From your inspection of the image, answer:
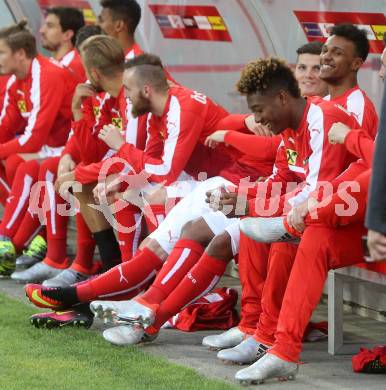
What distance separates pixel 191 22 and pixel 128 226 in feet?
7.32

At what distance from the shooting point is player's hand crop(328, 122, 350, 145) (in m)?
4.53

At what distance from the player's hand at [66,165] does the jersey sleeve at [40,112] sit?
1.67ft

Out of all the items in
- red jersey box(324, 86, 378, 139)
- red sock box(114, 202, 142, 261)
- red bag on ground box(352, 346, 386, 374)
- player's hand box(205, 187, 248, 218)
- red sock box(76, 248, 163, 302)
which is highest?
red jersey box(324, 86, 378, 139)

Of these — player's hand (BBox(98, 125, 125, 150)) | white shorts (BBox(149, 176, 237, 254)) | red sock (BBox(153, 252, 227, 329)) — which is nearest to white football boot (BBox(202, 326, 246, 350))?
red sock (BBox(153, 252, 227, 329))

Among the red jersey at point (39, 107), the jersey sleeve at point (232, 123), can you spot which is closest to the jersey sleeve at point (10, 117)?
the red jersey at point (39, 107)

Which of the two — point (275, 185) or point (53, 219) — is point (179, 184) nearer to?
point (275, 185)

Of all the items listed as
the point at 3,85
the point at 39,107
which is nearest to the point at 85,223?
the point at 39,107

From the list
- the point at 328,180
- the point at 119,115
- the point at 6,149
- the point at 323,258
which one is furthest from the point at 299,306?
the point at 6,149

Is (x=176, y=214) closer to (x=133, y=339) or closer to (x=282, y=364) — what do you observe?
(x=133, y=339)

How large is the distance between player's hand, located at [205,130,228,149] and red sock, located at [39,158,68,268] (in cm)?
174

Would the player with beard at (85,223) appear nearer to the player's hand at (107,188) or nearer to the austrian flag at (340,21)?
the player's hand at (107,188)

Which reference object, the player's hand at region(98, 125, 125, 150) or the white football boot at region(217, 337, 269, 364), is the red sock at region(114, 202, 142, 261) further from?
the white football boot at region(217, 337, 269, 364)

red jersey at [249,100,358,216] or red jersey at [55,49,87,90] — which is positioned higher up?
red jersey at [55,49,87,90]

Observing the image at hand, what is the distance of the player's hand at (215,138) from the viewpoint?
18.9ft
